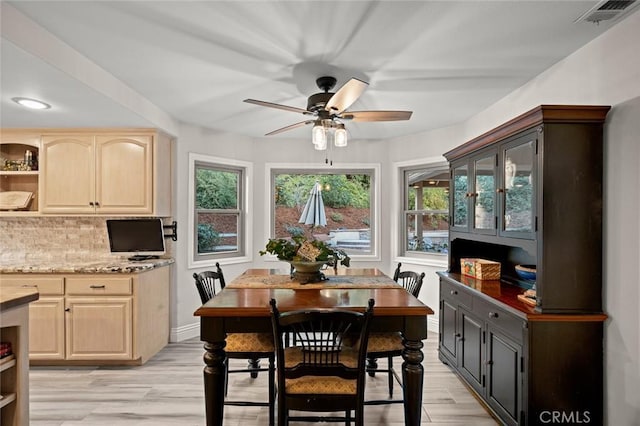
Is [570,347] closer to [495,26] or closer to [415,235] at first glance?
[495,26]

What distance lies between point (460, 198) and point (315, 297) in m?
1.76

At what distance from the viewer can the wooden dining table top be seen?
2145 mm

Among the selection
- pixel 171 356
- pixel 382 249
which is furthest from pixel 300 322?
pixel 382 249

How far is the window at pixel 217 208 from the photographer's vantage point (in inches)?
177

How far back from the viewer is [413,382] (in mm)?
2156

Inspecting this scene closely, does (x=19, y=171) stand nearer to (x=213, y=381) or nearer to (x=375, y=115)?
(x=213, y=381)

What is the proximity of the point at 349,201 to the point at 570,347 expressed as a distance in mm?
3364

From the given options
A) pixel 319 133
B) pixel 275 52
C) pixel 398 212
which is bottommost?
pixel 398 212

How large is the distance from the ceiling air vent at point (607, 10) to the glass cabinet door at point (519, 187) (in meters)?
0.66

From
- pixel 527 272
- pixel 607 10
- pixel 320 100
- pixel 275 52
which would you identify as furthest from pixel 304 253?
pixel 607 10

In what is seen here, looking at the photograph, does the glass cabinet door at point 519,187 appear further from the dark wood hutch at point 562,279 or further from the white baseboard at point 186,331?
the white baseboard at point 186,331

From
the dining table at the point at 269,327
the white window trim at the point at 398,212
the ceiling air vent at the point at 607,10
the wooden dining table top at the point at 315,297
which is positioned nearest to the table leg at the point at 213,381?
the dining table at the point at 269,327

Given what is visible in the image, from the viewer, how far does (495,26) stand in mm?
2125

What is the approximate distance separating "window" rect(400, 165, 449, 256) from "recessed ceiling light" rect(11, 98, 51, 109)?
388 cm
